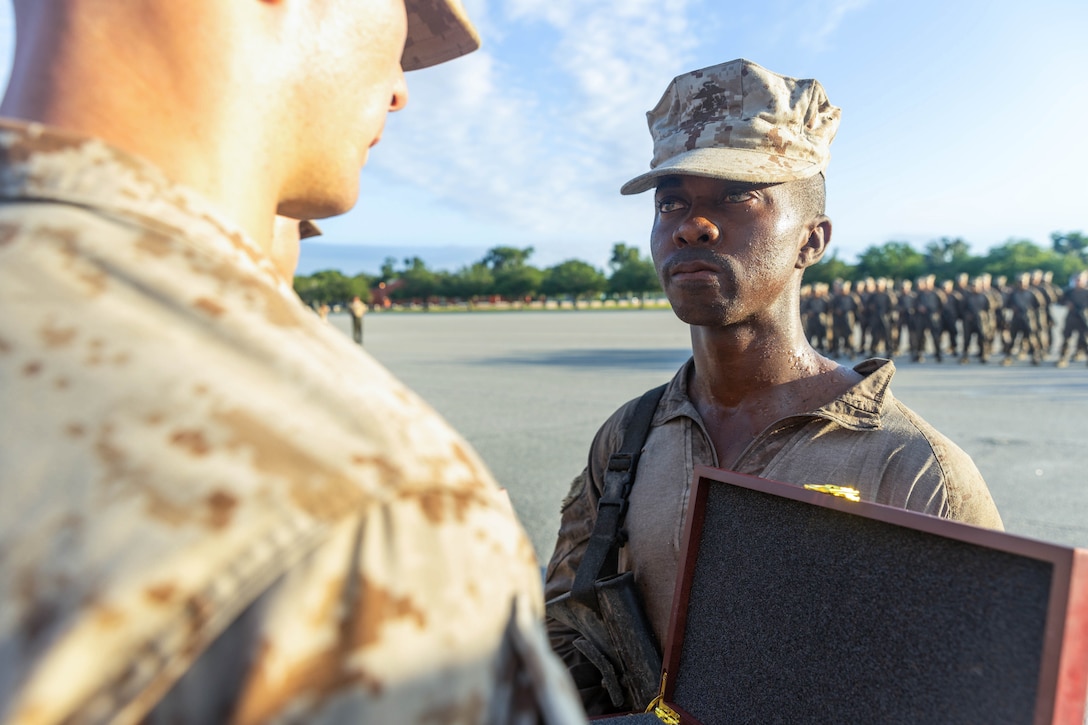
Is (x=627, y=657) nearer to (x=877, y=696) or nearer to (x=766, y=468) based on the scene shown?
(x=766, y=468)

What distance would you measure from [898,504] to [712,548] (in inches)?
19.7

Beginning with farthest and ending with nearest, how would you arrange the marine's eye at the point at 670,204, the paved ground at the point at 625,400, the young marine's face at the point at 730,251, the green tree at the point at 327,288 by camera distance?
the green tree at the point at 327,288 → the paved ground at the point at 625,400 → the marine's eye at the point at 670,204 → the young marine's face at the point at 730,251

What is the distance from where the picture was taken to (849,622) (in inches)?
49.4

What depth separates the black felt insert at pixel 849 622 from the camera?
99cm

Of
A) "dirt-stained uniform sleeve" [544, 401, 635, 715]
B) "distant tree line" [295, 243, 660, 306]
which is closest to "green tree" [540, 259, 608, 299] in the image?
"distant tree line" [295, 243, 660, 306]

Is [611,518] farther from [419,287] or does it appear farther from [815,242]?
[419,287]

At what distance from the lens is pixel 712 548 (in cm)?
162

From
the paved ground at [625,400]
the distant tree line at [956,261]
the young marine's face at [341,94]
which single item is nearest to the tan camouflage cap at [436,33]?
the young marine's face at [341,94]

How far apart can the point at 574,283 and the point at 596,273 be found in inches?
223

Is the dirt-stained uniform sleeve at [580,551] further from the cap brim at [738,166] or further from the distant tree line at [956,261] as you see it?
the distant tree line at [956,261]

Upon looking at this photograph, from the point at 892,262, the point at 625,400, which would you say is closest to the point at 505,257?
the point at 892,262

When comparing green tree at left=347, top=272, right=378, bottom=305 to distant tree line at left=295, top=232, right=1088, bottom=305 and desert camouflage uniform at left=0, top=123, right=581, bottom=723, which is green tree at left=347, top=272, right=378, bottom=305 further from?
desert camouflage uniform at left=0, top=123, right=581, bottom=723

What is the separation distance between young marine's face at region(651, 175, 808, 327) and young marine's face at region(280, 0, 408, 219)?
1260 millimetres

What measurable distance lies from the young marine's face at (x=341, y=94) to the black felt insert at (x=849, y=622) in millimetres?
1019
